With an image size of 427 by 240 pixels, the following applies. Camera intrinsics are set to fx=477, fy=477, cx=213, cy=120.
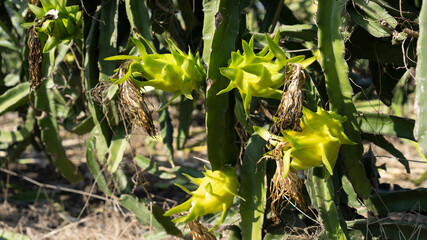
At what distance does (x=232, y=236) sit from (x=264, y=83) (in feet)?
1.39

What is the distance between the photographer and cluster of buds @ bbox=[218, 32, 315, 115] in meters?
0.78

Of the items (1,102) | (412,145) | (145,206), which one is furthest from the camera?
(412,145)

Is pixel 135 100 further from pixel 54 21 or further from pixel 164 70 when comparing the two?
pixel 54 21

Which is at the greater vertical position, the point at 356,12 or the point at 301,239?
the point at 356,12

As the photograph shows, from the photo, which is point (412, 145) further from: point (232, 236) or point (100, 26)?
point (100, 26)

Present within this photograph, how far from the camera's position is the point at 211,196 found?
937mm

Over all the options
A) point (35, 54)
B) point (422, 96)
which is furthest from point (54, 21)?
point (422, 96)

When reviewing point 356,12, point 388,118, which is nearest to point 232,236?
point 388,118

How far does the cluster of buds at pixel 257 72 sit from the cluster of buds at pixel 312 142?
2.9 inches

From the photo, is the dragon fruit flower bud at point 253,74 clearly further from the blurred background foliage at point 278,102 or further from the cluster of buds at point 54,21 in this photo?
the cluster of buds at point 54,21

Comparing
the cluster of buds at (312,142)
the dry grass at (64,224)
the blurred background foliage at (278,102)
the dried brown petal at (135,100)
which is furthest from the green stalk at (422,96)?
the dry grass at (64,224)

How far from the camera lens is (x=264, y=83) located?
2.59ft

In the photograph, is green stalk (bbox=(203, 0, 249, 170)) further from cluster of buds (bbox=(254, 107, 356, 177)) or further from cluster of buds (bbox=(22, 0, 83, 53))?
cluster of buds (bbox=(22, 0, 83, 53))

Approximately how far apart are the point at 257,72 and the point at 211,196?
29 centimetres
